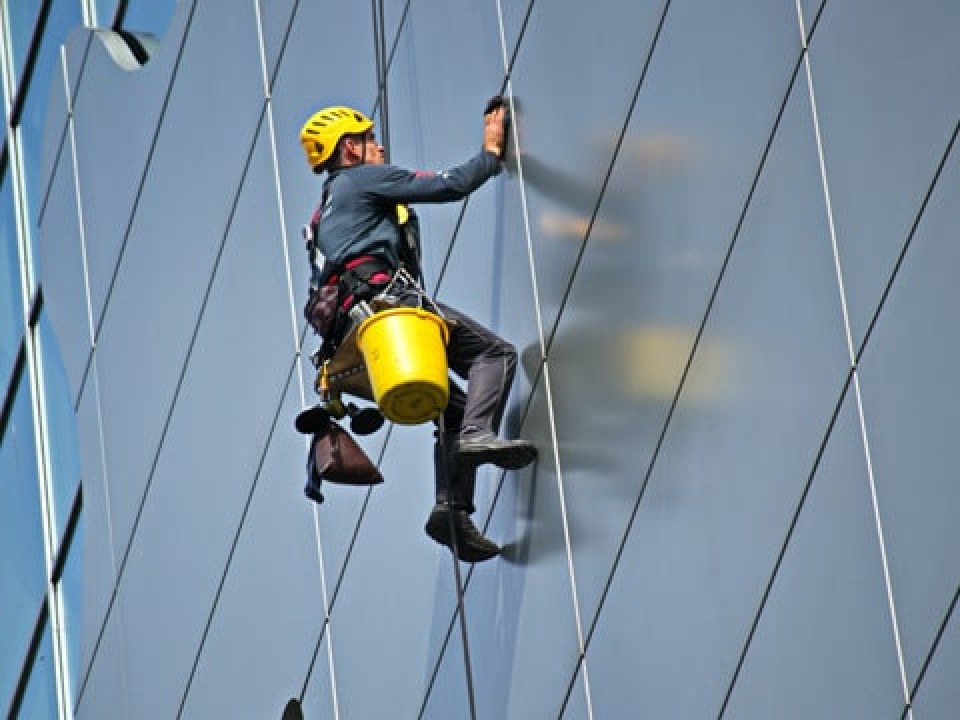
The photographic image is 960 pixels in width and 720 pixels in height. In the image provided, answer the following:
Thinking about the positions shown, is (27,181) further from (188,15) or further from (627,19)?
(627,19)

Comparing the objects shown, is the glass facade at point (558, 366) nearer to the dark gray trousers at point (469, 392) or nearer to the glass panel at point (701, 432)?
the glass panel at point (701, 432)

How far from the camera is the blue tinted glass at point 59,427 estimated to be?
17.8 m

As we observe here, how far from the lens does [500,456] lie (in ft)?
36.4

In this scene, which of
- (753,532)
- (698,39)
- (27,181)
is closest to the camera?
(753,532)

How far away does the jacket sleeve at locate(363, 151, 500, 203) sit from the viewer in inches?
447

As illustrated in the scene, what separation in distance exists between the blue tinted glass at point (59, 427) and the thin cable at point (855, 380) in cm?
866

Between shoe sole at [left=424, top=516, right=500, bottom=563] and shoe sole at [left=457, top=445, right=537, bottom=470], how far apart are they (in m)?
0.35

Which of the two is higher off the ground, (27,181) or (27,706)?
(27,181)

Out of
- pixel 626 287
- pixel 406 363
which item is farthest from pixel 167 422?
pixel 626 287

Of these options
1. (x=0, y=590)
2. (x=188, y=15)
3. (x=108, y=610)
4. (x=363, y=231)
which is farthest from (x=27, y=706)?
(x=363, y=231)

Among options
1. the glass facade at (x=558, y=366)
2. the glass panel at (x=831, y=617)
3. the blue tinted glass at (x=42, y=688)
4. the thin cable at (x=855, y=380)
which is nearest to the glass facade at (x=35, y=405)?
the blue tinted glass at (x=42, y=688)

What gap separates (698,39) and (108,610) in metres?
6.97

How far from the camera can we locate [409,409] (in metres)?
10.7

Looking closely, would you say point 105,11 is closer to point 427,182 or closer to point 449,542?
point 427,182
